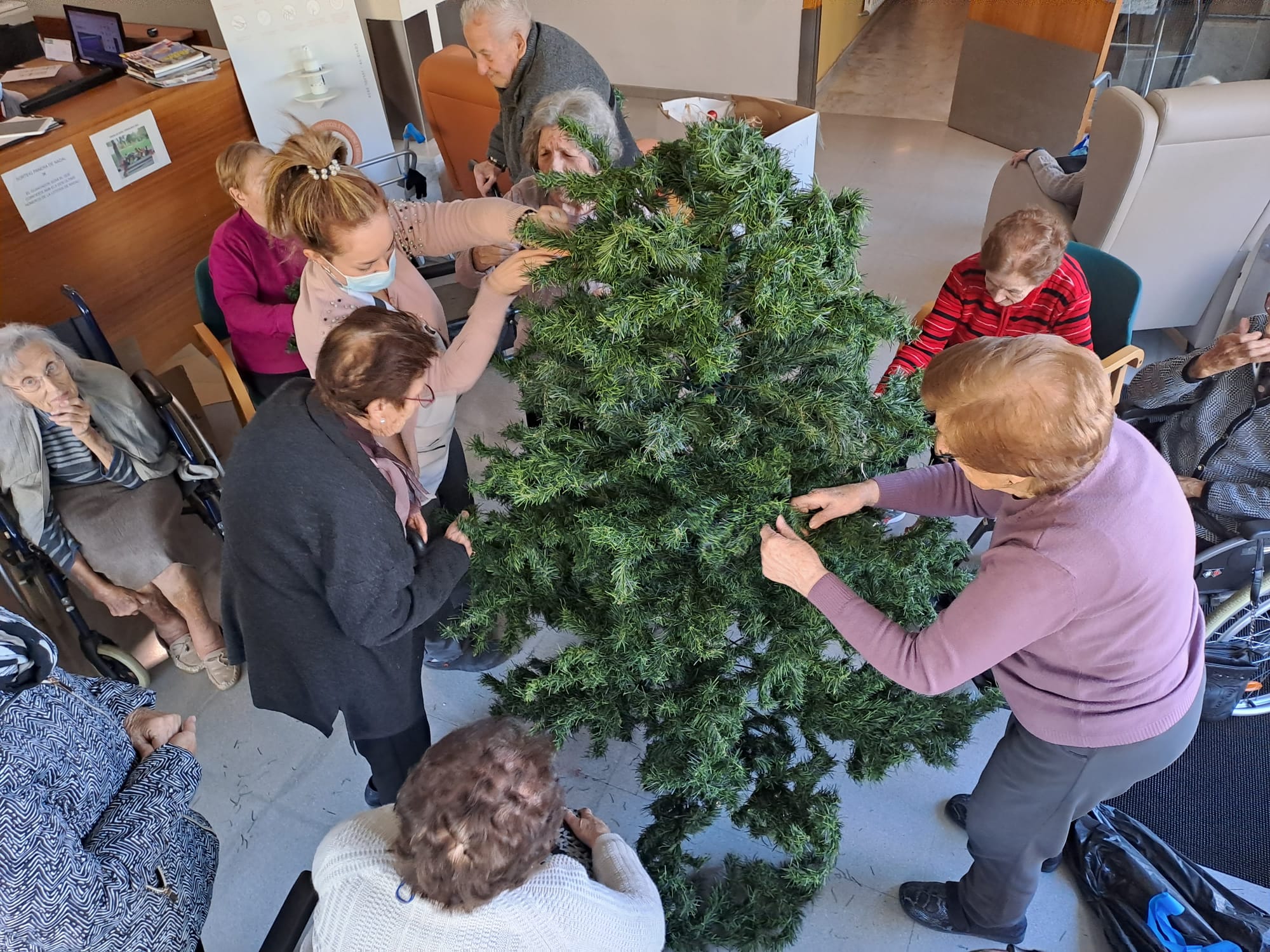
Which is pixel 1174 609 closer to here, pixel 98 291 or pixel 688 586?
pixel 688 586

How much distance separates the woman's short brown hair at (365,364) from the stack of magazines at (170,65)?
3099mm

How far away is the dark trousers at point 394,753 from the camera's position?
2.00 metres

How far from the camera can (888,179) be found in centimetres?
528

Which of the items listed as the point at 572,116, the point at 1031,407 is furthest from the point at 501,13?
the point at 1031,407

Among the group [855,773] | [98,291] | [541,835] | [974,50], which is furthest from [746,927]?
[974,50]

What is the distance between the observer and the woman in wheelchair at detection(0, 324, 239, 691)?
2287 millimetres

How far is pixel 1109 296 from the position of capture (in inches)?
104

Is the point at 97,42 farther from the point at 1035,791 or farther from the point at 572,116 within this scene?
the point at 1035,791

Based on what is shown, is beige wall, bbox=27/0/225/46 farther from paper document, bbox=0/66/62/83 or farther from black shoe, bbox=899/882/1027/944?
black shoe, bbox=899/882/1027/944

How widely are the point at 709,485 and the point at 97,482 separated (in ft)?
6.82

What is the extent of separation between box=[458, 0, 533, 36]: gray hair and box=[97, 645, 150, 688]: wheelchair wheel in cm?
224

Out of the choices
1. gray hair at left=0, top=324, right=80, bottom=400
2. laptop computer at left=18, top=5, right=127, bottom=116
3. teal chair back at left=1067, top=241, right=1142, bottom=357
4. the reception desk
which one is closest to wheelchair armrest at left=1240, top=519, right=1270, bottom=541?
teal chair back at left=1067, top=241, right=1142, bottom=357

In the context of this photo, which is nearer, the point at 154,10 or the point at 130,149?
the point at 130,149

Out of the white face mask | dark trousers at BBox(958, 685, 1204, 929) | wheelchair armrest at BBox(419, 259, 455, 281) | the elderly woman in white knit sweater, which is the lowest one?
dark trousers at BBox(958, 685, 1204, 929)
